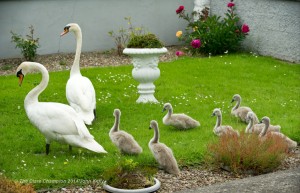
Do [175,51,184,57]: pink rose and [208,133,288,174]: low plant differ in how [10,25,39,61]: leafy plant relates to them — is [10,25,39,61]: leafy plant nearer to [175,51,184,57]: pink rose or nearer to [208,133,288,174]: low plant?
[175,51,184,57]: pink rose

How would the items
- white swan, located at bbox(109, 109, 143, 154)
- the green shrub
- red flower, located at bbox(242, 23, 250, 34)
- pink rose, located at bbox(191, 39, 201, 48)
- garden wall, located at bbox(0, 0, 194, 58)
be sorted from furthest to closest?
red flower, located at bbox(242, 23, 250, 34) → garden wall, located at bbox(0, 0, 194, 58) → pink rose, located at bbox(191, 39, 201, 48) → the green shrub → white swan, located at bbox(109, 109, 143, 154)

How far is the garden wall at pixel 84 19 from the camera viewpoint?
1756 centimetres

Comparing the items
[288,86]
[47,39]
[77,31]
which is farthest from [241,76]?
[47,39]

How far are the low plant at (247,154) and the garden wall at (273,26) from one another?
8.25m

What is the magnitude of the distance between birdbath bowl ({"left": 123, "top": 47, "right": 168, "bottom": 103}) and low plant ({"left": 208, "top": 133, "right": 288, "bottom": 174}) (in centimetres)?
359

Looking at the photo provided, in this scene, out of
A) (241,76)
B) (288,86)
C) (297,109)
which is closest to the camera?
(297,109)

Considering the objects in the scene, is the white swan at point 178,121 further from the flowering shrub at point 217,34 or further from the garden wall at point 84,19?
the garden wall at point 84,19

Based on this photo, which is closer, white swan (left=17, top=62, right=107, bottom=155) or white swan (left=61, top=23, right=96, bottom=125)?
white swan (left=17, top=62, right=107, bottom=155)

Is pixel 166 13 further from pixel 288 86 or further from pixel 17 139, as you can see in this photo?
pixel 17 139

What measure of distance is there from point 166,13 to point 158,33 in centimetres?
64

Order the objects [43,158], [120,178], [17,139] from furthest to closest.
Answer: [17,139]
[43,158]
[120,178]

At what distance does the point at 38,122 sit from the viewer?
911cm

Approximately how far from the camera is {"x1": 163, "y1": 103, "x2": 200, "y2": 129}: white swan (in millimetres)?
10539

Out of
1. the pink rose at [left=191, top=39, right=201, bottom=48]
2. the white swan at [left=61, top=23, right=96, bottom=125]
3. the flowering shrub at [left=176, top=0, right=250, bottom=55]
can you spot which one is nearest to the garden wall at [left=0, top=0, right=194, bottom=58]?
the flowering shrub at [left=176, top=0, right=250, bottom=55]
